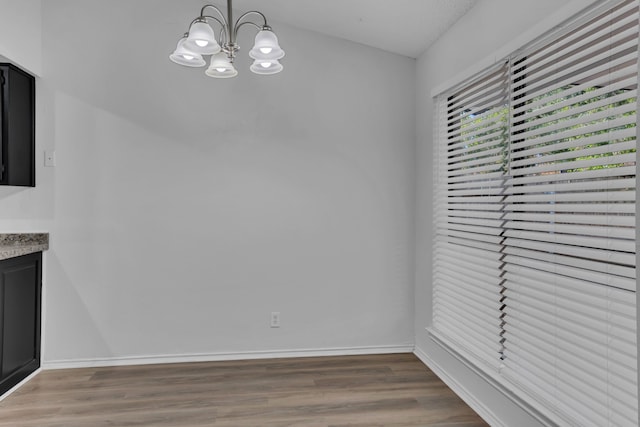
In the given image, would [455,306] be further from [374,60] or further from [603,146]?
[374,60]

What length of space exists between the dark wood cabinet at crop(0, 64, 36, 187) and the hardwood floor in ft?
4.80

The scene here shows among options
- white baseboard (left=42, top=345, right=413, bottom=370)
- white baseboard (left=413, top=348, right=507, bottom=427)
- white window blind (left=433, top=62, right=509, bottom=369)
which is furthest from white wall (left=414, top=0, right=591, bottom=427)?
white baseboard (left=42, top=345, right=413, bottom=370)

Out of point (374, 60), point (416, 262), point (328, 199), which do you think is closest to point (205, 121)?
point (328, 199)

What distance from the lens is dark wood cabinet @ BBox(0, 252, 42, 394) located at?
2.82 meters

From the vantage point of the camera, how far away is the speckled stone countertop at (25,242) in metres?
3.06

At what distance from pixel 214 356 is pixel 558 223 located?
2662 millimetres

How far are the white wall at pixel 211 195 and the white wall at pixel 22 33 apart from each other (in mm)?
105

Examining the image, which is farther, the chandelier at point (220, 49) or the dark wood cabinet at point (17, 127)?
the dark wood cabinet at point (17, 127)

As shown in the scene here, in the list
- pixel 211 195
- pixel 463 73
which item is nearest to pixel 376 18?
pixel 463 73

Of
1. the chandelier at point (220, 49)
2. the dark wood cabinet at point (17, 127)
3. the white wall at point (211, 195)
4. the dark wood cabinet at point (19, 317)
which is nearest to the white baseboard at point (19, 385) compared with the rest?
the dark wood cabinet at point (19, 317)

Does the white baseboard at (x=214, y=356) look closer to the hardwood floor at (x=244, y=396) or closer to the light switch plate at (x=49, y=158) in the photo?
the hardwood floor at (x=244, y=396)

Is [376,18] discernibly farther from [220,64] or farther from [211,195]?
[211,195]

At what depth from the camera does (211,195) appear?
138 inches

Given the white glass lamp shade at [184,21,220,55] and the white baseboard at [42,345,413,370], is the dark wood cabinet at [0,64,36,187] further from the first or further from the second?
the white glass lamp shade at [184,21,220,55]
